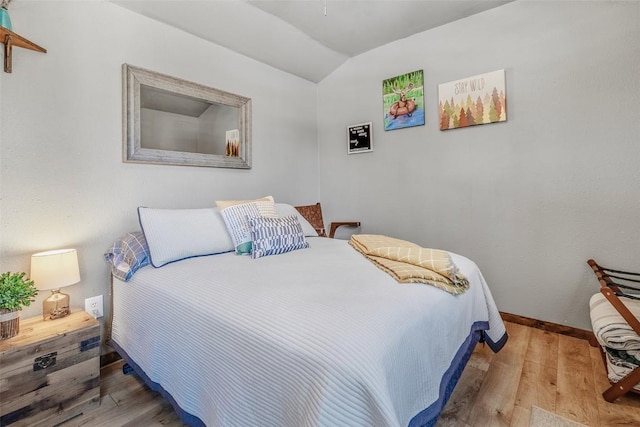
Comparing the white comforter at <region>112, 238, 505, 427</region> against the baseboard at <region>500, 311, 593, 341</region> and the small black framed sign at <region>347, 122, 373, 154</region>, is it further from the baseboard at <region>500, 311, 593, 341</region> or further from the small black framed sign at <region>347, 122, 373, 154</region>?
the small black framed sign at <region>347, 122, 373, 154</region>

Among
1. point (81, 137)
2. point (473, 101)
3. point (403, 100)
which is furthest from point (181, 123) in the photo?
point (473, 101)

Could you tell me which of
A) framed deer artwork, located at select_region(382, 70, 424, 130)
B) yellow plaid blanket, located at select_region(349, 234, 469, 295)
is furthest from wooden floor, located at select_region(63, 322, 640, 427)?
framed deer artwork, located at select_region(382, 70, 424, 130)

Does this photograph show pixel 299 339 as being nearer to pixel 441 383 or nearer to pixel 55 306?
pixel 441 383

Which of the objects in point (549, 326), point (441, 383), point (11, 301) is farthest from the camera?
point (549, 326)

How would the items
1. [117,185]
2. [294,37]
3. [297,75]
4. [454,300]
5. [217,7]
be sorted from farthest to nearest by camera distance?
[297,75] < [294,37] < [217,7] < [117,185] < [454,300]

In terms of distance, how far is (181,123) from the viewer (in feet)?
7.65

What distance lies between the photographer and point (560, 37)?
2.06m

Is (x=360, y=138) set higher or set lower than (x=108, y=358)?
higher

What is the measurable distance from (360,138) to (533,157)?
1580mm

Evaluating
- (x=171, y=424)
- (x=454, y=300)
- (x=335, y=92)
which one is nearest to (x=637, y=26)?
(x=454, y=300)

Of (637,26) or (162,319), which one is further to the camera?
(637,26)

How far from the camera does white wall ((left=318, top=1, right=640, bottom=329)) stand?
1.91 metres

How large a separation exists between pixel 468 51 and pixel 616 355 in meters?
2.35

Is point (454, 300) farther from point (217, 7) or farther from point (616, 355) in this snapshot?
point (217, 7)
